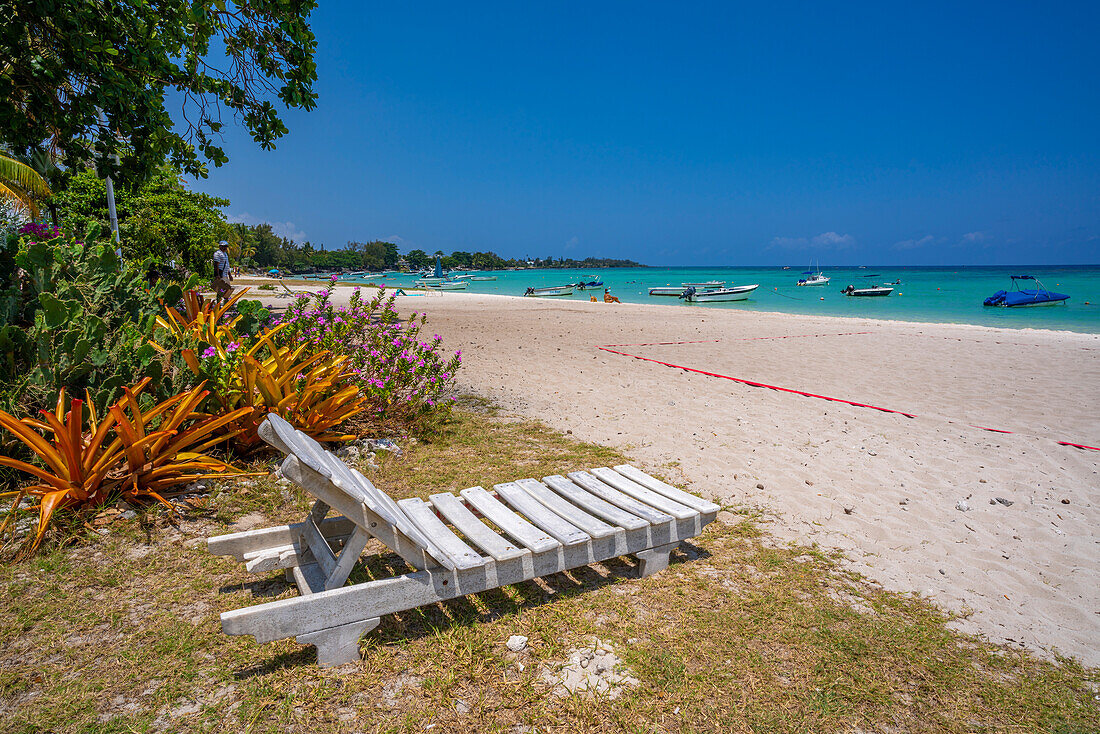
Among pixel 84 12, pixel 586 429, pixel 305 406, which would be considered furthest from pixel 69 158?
pixel 586 429

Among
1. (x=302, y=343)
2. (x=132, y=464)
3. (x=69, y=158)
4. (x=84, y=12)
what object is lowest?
(x=132, y=464)

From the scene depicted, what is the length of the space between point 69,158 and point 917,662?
6.96 metres

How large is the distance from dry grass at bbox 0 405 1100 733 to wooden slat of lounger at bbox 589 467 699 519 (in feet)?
1.14

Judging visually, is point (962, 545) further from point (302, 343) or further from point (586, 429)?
point (302, 343)

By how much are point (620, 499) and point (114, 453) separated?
3131 mm

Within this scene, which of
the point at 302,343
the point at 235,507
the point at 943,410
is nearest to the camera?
the point at 235,507

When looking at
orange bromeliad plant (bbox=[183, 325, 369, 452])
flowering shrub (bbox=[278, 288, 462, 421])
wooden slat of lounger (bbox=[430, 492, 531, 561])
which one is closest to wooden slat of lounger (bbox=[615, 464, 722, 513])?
wooden slat of lounger (bbox=[430, 492, 531, 561])

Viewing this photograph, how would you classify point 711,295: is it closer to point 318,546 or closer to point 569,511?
point 569,511

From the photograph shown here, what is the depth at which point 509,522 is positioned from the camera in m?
2.91

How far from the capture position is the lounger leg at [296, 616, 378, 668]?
2.28m

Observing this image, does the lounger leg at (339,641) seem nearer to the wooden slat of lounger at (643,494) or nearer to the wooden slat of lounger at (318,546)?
the wooden slat of lounger at (318,546)

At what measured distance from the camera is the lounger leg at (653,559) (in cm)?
301

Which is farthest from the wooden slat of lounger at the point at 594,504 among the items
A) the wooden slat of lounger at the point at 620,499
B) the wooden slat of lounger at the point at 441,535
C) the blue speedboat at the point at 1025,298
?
the blue speedboat at the point at 1025,298

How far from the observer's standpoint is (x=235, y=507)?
3.72m
